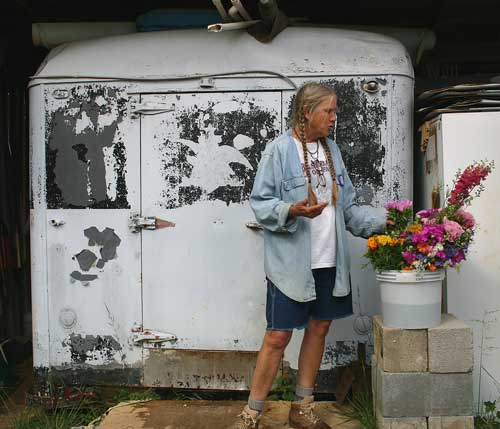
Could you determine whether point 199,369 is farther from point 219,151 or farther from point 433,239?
point 433,239

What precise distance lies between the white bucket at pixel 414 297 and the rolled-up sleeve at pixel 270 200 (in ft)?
2.01

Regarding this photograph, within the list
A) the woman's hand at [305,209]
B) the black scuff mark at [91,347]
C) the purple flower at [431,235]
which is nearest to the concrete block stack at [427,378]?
the purple flower at [431,235]

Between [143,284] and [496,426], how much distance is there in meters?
2.33

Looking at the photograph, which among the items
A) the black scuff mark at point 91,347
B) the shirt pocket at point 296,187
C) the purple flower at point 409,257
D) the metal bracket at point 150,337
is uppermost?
the shirt pocket at point 296,187

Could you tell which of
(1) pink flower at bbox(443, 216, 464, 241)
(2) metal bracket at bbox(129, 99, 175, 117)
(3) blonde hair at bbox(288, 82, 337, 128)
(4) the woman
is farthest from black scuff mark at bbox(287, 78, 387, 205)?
(1) pink flower at bbox(443, 216, 464, 241)

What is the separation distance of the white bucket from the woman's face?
32.8 inches

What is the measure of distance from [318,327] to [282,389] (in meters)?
0.81

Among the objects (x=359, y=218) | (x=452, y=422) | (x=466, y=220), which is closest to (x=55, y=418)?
(x=359, y=218)

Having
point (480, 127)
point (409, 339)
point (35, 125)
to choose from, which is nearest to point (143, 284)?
point (35, 125)

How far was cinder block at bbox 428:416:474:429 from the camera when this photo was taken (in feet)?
10.6

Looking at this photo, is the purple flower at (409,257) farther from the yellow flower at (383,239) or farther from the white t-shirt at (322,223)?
the white t-shirt at (322,223)

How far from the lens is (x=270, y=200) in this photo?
316 centimetres

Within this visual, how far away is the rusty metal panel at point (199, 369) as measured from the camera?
407 centimetres

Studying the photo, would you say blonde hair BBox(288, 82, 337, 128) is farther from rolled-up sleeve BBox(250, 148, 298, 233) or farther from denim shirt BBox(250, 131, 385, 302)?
rolled-up sleeve BBox(250, 148, 298, 233)
